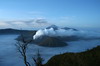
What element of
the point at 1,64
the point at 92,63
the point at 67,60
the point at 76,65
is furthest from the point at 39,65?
the point at 1,64

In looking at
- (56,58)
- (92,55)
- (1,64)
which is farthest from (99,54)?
(1,64)

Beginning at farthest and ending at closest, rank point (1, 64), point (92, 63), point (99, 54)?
point (1, 64)
point (99, 54)
point (92, 63)

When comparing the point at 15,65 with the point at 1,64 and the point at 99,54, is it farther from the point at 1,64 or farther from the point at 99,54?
the point at 99,54

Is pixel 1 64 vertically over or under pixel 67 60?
under

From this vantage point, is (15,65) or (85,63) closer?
(85,63)

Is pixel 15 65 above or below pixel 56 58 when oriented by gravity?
below

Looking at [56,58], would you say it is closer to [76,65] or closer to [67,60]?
[67,60]

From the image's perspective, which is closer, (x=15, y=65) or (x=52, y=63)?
(x=52, y=63)

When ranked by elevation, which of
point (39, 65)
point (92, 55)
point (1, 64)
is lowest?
point (1, 64)

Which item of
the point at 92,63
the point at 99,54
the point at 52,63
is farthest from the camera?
the point at 52,63
